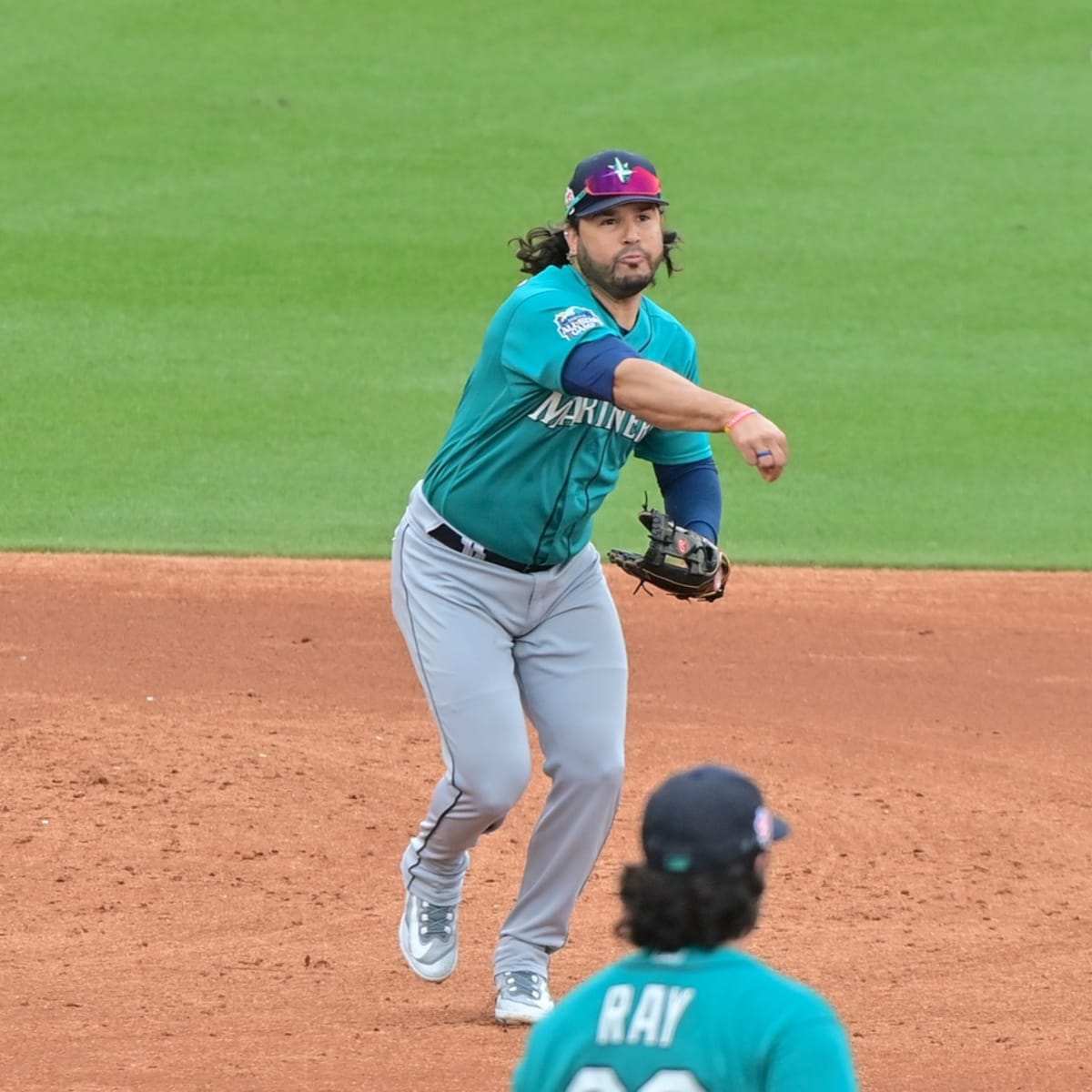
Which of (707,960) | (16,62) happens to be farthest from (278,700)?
(16,62)

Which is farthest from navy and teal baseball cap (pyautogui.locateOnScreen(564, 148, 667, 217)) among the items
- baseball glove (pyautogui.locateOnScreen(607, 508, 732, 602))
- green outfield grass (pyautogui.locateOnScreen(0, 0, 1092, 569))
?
green outfield grass (pyautogui.locateOnScreen(0, 0, 1092, 569))

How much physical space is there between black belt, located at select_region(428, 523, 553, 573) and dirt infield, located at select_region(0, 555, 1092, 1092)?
1251 mm

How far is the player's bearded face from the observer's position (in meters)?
4.85

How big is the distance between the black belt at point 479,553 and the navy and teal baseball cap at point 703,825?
8.22 feet

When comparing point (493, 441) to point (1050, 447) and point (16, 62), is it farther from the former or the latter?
point (16, 62)

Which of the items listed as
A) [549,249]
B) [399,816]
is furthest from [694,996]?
[399,816]

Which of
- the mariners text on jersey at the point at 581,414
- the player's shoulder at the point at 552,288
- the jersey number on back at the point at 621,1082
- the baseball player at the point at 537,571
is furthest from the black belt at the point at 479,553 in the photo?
the jersey number on back at the point at 621,1082

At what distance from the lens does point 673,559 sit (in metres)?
5.11

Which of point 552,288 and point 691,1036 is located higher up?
point 552,288

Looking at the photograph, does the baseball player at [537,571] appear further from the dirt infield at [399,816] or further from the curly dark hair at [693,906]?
the curly dark hair at [693,906]

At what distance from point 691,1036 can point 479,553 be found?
2.67 meters

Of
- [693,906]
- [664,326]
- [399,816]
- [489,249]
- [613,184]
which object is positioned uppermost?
[613,184]

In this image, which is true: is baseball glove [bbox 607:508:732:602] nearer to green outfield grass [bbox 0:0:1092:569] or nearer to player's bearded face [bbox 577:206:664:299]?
player's bearded face [bbox 577:206:664:299]

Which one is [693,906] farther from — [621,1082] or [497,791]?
[497,791]
